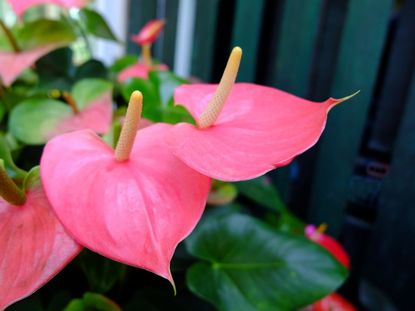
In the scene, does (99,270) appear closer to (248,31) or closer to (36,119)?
(36,119)

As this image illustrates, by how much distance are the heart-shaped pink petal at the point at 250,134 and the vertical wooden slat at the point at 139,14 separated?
1.05 m

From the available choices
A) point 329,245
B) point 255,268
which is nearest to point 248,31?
point 329,245

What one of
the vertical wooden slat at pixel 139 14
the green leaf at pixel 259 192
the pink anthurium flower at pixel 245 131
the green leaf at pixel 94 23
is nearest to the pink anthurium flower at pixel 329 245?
the green leaf at pixel 259 192

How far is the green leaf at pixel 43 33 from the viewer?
483mm

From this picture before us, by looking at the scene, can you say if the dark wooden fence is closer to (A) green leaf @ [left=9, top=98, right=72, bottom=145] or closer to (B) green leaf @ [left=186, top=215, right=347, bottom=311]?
(B) green leaf @ [left=186, top=215, right=347, bottom=311]

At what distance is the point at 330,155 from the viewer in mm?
809

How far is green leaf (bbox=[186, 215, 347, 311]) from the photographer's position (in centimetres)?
36

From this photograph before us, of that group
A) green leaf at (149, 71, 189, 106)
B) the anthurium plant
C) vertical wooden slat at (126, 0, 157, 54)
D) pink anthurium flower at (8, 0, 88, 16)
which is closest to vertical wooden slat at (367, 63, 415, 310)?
the anthurium plant

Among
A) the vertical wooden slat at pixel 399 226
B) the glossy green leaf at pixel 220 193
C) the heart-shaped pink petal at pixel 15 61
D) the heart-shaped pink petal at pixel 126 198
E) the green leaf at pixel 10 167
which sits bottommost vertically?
the vertical wooden slat at pixel 399 226

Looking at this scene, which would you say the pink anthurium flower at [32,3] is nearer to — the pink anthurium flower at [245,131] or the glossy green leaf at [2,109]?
the glossy green leaf at [2,109]

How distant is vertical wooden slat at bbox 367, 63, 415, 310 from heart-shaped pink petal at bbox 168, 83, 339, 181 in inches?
19.5

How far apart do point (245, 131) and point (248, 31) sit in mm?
741

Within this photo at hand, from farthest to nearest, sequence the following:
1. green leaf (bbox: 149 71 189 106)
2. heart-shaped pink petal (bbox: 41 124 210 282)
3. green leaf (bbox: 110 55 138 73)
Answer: green leaf (bbox: 110 55 138 73), green leaf (bbox: 149 71 189 106), heart-shaped pink petal (bbox: 41 124 210 282)

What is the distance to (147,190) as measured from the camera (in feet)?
0.72
